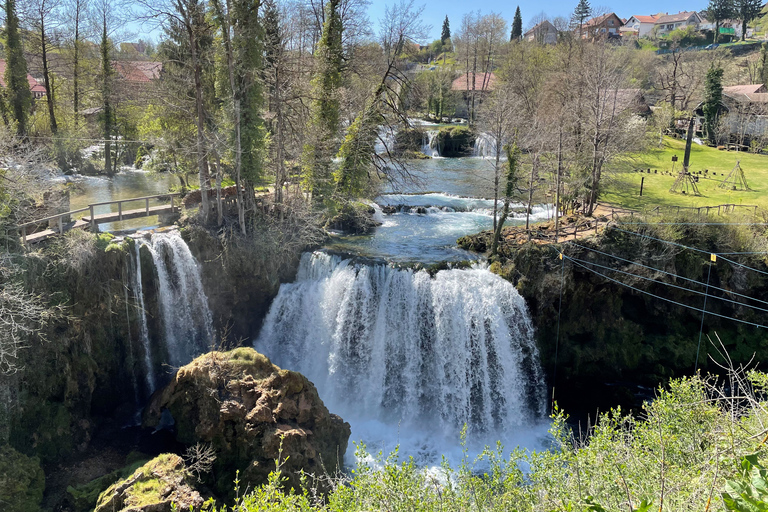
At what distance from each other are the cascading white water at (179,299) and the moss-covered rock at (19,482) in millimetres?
5204

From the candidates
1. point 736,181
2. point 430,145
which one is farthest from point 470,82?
point 736,181

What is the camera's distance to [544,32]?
2810 inches

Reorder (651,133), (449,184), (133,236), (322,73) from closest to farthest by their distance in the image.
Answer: (133,236) < (322,73) < (449,184) < (651,133)

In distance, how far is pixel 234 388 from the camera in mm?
14234

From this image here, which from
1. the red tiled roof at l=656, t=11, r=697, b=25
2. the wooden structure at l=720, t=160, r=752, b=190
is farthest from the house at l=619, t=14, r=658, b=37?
the wooden structure at l=720, t=160, r=752, b=190

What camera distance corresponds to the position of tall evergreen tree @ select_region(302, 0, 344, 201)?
22.2 m

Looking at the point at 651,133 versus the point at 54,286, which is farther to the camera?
the point at 651,133

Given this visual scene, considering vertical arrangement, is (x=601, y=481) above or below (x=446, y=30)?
below

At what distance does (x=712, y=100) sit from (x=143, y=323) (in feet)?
138

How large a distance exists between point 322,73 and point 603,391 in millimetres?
17331

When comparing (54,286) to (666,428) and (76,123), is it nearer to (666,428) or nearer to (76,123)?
(666,428)

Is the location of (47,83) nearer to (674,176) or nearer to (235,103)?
(235,103)

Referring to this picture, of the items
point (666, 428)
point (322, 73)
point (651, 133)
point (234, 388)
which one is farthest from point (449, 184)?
point (666, 428)

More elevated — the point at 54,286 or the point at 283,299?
the point at 54,286
